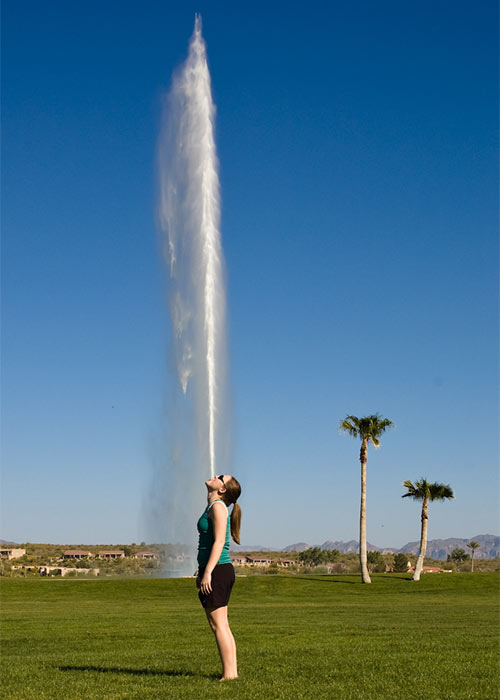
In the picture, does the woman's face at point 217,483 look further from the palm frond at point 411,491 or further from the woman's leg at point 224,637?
the palm frond at point 411,491

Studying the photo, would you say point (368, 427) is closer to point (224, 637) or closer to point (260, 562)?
point (224, 637)

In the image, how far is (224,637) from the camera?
9609 mm

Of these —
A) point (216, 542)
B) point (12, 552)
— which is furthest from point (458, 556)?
point (216, 542)

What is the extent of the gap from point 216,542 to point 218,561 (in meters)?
0.33

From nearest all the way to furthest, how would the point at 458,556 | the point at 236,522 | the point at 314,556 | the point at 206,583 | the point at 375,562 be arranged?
the point at 206,583
the point at 236,522
the point at 375,562
the point at 314,556
the point at 458,556

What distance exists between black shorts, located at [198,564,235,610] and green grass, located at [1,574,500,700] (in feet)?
3.10

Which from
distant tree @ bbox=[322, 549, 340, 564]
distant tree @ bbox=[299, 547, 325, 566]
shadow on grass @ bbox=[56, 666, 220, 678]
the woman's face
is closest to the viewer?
the woman's face

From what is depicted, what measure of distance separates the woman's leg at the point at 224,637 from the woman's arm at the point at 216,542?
0.36m

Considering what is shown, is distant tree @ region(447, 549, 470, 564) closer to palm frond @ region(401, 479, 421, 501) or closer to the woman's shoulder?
palm frond @ region(401, 479, 421, 501)

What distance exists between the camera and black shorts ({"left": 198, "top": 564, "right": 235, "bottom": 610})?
9.45 metres

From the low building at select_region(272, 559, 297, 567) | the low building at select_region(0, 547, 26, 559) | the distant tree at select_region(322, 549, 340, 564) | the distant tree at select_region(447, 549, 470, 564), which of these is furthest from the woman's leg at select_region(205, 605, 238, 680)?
the distant tree at select_region(447, 549, 470, 564)

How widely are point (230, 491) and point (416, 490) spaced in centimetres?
4866

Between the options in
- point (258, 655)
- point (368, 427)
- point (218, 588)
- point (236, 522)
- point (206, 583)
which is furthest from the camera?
point (368, 427)

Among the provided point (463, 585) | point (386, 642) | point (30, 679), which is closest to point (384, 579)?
point (463, 585)
